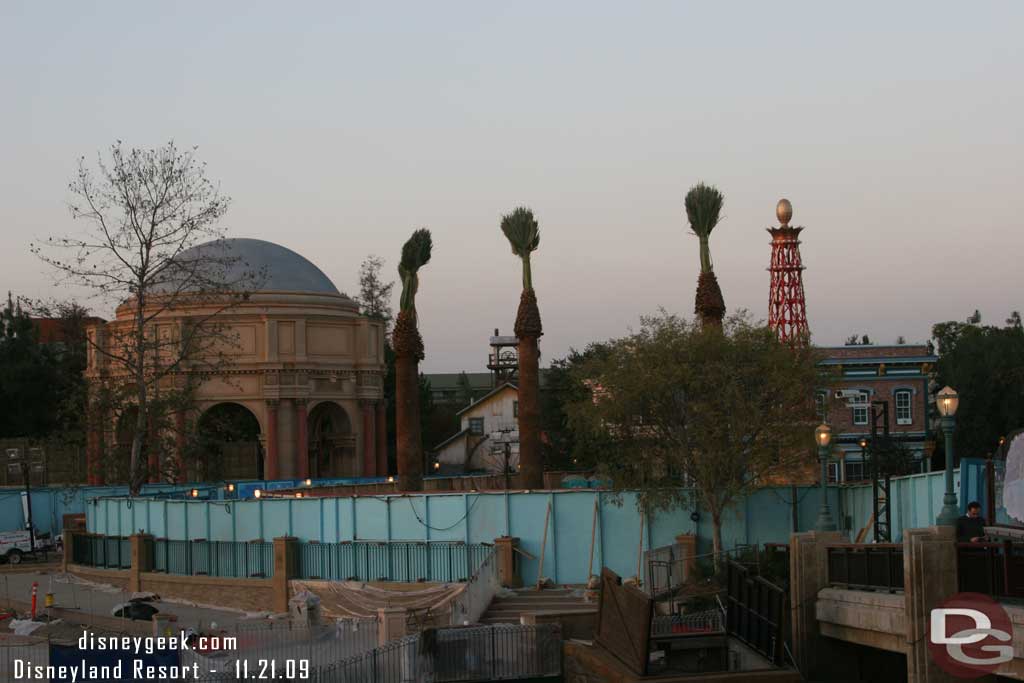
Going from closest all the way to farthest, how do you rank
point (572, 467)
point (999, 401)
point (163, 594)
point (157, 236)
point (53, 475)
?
point (163, 594), point (157, 236), point (53, 475), point (572, 467), point (999, 401)

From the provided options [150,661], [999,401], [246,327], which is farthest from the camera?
[999,401]

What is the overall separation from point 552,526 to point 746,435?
5294 millimetres

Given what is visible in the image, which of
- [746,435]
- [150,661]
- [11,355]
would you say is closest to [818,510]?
[746,435]

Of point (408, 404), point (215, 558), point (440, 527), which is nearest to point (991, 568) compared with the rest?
point (440, 527)

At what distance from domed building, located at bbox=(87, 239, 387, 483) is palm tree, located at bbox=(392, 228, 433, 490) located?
15.7 meters

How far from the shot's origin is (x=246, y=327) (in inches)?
2911

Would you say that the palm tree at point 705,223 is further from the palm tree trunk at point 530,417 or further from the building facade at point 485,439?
the building facade at point 485,439

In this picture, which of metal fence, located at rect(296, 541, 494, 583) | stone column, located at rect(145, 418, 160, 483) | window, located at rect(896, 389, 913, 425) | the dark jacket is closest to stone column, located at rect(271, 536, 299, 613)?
metal fence, located at rect(296, 541, 494, 583)

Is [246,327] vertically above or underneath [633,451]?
above

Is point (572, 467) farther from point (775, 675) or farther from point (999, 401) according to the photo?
point (775, 675)

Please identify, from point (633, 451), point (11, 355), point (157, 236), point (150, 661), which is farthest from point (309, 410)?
point (150, 661)

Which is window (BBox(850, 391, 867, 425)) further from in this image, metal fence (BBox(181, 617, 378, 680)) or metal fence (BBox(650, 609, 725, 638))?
metal fence (BBox(181, 617, 378, 680))

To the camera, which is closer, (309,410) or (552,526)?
(552,526)

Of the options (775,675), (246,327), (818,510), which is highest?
(246,327)
